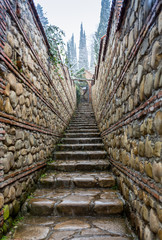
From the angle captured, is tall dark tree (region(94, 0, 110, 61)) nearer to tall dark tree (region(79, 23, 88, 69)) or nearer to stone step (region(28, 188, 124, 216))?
tall dark tree (region(79, 23, 88, 69))

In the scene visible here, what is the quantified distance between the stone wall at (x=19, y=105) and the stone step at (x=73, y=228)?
25cm

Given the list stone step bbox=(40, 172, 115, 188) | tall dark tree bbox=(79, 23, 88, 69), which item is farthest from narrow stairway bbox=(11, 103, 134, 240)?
tall dark tree bbox=(79, 23, 88, 69)

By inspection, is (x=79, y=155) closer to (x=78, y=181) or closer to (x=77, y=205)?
(x=78, y=181)

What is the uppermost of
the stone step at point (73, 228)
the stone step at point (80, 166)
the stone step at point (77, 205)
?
the stone step at point (80, 166)

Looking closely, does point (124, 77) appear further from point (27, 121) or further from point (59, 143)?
point (59, 143)

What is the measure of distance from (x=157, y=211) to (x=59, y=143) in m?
3.60

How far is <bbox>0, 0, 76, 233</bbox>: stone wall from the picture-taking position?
5.59 ft

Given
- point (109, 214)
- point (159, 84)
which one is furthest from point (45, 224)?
point (159, 84)

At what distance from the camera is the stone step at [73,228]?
1.74 m

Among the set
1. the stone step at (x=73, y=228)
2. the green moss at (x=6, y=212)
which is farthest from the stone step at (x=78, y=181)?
the green moss at (x=6, y=212)

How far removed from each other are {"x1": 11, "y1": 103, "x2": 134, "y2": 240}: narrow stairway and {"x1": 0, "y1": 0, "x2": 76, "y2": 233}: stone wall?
0.83 ft

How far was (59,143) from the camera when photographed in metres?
4.59

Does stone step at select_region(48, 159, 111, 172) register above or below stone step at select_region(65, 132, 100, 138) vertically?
below

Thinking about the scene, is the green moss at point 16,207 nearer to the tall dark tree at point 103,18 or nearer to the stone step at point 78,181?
the stone step at point 78,181
